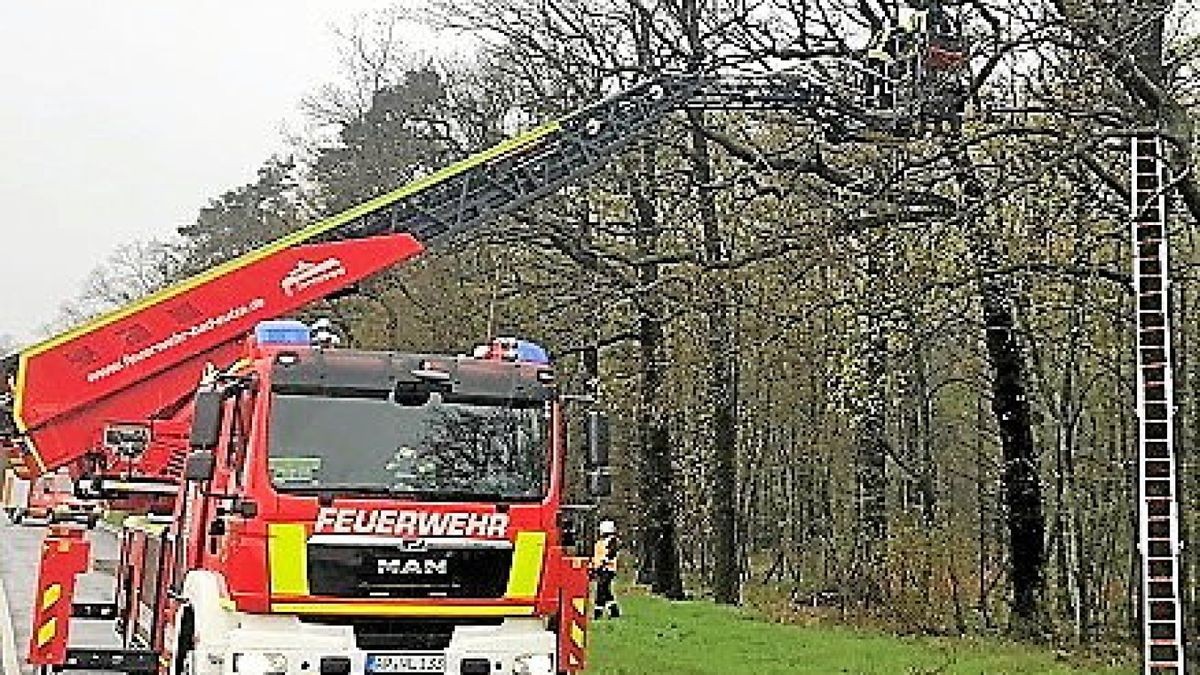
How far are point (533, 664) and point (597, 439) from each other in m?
1.56

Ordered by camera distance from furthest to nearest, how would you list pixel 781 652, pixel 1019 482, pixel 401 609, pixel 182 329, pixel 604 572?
pixel 604 572
pixel 1019 482
pixel 781 652
pixel 182 329
pixel 401 609

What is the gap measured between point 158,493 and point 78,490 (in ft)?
2.43

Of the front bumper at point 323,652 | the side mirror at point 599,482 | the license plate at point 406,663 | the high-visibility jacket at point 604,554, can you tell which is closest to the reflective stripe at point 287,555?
the front bumper at point 323,652

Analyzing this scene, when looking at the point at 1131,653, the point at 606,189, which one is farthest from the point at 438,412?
the point at 606,189

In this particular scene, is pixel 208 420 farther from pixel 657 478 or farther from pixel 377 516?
pixel 657 478

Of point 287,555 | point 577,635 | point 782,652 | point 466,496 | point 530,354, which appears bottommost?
point 782,652

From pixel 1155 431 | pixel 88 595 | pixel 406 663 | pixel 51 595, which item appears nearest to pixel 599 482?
pixel 406 663

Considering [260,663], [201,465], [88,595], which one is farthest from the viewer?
[88,595]

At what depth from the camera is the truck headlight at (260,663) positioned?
31.6 feet

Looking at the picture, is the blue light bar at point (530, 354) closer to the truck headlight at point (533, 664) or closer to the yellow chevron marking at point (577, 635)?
the truck headlight at point (533, 664)

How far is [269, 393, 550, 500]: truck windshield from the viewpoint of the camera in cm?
1000

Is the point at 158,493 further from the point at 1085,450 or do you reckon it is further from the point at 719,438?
the point at 1085,450

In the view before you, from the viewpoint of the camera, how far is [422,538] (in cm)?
1009

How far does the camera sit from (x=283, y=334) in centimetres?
1111
